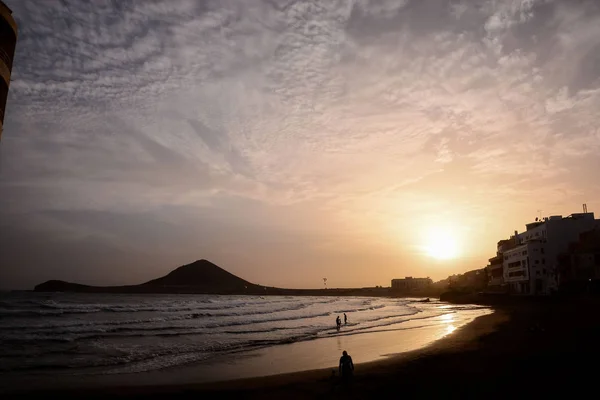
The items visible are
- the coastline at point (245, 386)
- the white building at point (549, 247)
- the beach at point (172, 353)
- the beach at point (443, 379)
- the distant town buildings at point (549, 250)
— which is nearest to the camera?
the beach at point (443, 379)

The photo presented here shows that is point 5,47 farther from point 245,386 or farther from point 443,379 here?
point 443,379

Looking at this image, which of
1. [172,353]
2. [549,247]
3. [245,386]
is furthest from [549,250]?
[245,386]

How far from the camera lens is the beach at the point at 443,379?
16219 millimetres

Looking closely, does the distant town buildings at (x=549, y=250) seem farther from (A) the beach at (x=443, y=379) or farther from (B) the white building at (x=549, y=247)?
(A) the beach at (x=443, y=379)

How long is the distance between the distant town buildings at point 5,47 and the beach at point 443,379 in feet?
44.6

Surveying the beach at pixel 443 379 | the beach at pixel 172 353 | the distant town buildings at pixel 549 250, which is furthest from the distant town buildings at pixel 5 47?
the distant town buildings at pixel 549 250

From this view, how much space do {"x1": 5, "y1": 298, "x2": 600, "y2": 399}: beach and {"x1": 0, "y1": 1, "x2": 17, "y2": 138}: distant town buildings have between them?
13586 mm

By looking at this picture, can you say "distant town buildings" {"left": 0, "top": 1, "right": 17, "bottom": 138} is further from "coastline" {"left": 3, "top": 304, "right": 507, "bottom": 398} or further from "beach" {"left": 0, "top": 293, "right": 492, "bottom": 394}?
"beach" {"left": 0, "top": 293, "right": 492, "bottom": 394}

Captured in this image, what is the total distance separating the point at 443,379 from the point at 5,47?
19.1 meters

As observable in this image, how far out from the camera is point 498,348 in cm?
2606

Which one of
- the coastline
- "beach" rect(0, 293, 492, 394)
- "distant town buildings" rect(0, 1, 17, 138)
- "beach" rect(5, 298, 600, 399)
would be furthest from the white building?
"distant town buildings" rect(0, 1, 17, 138)

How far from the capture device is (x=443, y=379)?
1825cm

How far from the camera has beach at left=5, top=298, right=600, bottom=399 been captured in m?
16.2

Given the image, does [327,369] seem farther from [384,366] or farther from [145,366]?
[145,366]
